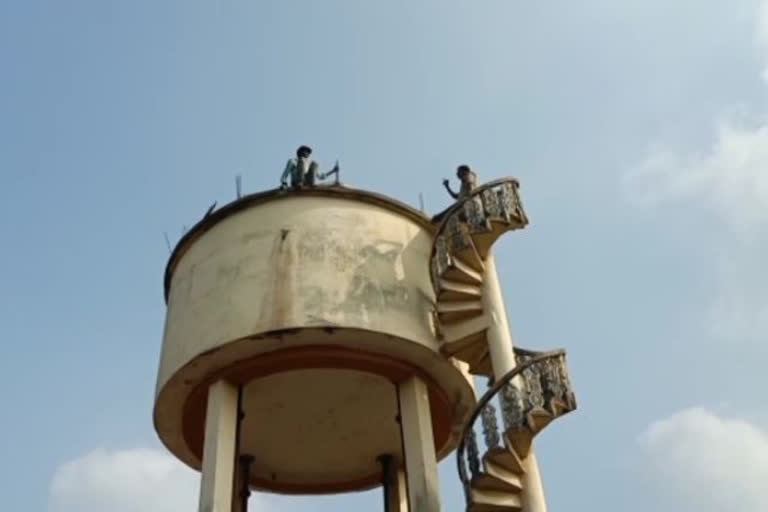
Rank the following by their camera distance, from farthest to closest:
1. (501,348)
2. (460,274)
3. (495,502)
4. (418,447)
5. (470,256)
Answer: (470,256) < (460,274) < (501,348) < (418,447) < (495,502)

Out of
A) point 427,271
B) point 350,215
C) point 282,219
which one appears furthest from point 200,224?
point 427,271

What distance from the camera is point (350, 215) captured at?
47.6 ft

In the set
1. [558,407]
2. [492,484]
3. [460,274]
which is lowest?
[492,484]

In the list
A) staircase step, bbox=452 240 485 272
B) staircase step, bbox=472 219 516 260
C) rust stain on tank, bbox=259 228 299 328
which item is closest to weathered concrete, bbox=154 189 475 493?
rust stain on tank, bbox=259 228 299 328

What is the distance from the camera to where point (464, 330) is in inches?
530

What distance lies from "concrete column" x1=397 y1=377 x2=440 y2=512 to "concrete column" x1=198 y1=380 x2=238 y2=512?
2302mm

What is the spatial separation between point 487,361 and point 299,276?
2.88 m

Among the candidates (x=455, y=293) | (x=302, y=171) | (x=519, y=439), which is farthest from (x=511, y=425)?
(x=302, y=171)

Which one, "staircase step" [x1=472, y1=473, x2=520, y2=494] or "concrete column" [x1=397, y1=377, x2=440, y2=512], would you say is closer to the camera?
"staircase step" [x1=472, y1=473, x2=520, y2=494]

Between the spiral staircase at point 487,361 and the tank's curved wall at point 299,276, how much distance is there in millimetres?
464

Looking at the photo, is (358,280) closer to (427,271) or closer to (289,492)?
(427,271)

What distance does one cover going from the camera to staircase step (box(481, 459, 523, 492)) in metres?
11.9

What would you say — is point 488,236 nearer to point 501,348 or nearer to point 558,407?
point 501,348

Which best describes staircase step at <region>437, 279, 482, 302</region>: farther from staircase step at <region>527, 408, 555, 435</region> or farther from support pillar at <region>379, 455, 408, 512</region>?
support pillar at <region>379, 455, 408, 512</region>
